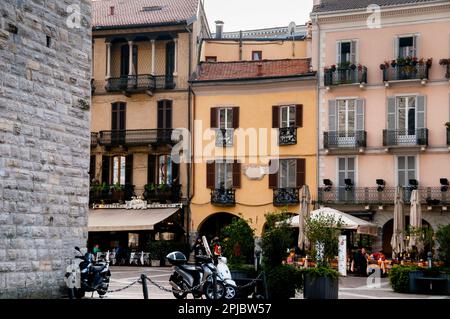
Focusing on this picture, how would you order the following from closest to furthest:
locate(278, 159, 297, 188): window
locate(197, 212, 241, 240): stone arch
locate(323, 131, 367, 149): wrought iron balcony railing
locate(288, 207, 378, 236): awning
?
locate(288, 207, 378, 236): awning → locate(323, 131, 367, 149): wrought iron balcony railing → locate(278, 159, 297, 188): window → locate(197, 212, 241, 240): stone arch

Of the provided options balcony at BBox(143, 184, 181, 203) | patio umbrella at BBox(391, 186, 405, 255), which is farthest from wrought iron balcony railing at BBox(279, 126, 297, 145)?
patio umbrella at BBox(391, 186, 405, 255)

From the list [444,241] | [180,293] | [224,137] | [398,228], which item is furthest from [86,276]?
[224,137]

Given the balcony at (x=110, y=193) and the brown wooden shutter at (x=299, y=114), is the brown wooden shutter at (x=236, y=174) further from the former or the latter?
the balcony at (x=110, y=193)

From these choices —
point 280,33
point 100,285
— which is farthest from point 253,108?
point 100,285

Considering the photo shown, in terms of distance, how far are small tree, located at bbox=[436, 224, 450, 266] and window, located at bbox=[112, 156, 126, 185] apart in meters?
20.1

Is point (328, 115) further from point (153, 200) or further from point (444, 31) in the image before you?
point (153, 200)

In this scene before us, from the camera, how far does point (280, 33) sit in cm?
5238

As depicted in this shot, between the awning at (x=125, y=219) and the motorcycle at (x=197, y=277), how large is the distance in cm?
1890

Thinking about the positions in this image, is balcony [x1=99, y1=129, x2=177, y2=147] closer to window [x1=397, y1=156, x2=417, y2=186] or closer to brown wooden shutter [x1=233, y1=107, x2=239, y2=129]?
brown wooden shutter [x1=233, y1=107, x2=239, y2=129]

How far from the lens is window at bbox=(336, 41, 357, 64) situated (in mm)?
35344

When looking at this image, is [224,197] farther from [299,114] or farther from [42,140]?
[42,140]

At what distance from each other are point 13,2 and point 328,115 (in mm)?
22972

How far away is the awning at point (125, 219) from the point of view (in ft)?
114

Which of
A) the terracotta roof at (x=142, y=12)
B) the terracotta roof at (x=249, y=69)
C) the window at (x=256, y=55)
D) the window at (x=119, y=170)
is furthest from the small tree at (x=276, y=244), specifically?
the window at (x=256, y=55)
